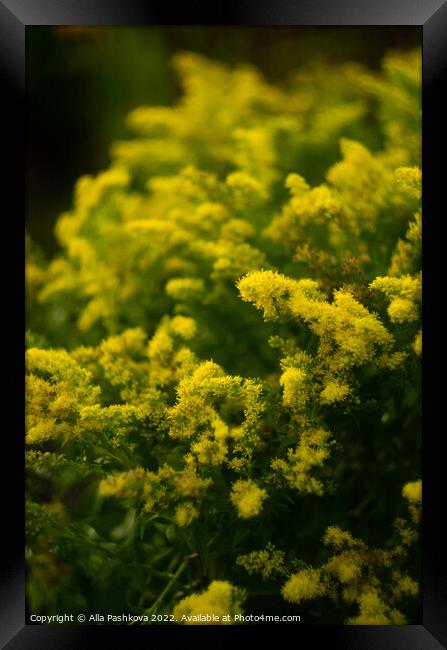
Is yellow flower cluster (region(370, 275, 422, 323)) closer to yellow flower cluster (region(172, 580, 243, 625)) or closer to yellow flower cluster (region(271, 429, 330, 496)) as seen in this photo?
yellow flower cluster (region(271, 429, 330, 496))

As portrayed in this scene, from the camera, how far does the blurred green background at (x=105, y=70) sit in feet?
3.81

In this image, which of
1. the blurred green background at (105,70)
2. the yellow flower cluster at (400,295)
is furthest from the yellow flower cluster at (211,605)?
the blurred green background at (105,70)

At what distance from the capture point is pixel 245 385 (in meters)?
0.99

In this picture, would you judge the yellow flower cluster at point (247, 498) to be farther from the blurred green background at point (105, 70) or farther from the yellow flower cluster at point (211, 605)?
the blurred green background at point (105, 70)

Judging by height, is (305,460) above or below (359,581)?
above

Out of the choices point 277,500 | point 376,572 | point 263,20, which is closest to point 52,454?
point 277,500

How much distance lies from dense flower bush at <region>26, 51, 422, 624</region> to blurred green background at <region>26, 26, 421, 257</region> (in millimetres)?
66

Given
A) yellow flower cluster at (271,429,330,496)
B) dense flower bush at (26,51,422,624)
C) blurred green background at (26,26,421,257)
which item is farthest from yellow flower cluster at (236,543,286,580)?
blurred green background at (26,26,421,257)

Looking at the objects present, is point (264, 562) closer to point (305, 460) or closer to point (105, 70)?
point (305, 460)

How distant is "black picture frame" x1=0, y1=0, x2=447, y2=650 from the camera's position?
1.08 meters

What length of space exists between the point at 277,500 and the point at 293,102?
92cm

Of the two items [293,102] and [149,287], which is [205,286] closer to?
[149,287]

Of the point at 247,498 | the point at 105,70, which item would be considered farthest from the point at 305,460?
the point at 105,70
